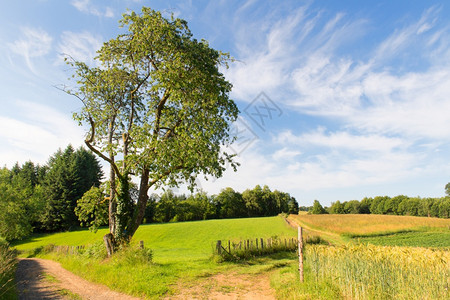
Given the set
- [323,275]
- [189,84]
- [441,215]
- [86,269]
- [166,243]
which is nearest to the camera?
[323,275]

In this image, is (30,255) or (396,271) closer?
(396,271)

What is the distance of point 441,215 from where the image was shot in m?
92.9

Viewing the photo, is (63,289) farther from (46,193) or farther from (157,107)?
(46,193)

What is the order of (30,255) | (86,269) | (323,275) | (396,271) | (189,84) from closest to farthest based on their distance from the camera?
(396,271) < (323,275) < (86,269) < (189,84) < (30,255)

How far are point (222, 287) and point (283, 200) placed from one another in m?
96.2

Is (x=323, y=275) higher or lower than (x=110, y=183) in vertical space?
lower

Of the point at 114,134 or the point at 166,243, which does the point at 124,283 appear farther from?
the point at 166,243

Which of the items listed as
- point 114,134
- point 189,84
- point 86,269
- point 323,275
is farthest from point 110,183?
point 323,275

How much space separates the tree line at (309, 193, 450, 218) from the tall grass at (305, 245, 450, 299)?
11467cm

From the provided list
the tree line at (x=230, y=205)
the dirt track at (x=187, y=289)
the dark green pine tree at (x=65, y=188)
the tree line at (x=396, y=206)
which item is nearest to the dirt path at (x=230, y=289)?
the dirt track at (x=187, y=289)

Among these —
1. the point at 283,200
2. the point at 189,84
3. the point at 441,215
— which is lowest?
the point at 441,215

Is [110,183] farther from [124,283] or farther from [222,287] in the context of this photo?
[222,287]

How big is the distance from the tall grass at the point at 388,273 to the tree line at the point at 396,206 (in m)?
115

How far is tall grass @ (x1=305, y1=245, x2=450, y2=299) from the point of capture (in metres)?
6.01
